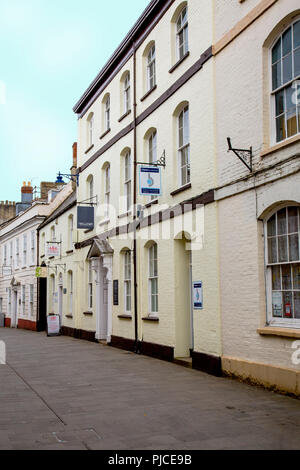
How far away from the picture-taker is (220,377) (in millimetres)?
10883

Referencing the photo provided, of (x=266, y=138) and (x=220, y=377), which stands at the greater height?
(x=266, y=138)

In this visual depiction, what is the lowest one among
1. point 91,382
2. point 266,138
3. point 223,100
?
point 91,382

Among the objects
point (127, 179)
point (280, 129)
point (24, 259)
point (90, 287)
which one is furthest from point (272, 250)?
point (24, 259)

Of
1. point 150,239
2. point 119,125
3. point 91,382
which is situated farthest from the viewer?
point 119,125

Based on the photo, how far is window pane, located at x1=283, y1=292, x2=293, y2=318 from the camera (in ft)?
30.0

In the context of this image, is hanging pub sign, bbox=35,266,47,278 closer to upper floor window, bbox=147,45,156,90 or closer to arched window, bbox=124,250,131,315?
arched window, bbox=124,250,131,315

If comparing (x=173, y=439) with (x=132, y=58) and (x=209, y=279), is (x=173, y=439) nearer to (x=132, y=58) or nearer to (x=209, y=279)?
(x=209, y=279)

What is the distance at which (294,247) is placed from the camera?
357 inches

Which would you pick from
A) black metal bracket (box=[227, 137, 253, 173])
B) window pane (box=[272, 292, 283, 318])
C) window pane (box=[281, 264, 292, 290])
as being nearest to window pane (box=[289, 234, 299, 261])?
window pane (box=[281, 264, 292, 290])

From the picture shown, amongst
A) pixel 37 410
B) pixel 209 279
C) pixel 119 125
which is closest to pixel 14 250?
pixel 119 125

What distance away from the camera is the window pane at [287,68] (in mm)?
9281

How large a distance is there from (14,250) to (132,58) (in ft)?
79.7

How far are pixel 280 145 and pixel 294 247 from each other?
1.79 m

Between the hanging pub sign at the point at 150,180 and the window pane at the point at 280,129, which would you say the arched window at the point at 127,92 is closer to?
the hanging pub sign at the point at 150,180
